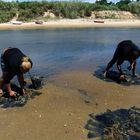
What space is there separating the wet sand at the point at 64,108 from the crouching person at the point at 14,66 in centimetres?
80

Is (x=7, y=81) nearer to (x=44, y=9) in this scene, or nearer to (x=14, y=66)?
(x=14, y=66)

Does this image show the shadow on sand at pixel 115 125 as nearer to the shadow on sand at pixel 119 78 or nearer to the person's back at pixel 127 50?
the person's back at pixel 127 50

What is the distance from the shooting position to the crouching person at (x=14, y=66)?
9836 mm

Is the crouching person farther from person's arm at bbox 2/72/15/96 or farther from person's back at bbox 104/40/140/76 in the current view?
person's back at bbox 104/40/140/76

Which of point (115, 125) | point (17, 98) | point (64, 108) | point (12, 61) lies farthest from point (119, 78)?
point (115, 125)

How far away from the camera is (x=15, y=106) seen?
1021 centimetres

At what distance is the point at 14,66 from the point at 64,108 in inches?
67.4

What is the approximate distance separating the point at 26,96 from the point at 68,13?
73.1 m

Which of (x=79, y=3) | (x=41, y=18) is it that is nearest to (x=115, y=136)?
(x=41, y=18)

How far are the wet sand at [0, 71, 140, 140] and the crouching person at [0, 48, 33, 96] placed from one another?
80cm

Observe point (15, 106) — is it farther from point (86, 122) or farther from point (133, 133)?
point (133, 133)

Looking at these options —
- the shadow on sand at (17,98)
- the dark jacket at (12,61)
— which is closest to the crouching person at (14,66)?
the dark jacket at (12,61)

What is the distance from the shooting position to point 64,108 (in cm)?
1010

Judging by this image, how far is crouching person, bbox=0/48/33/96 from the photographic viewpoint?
984cm
